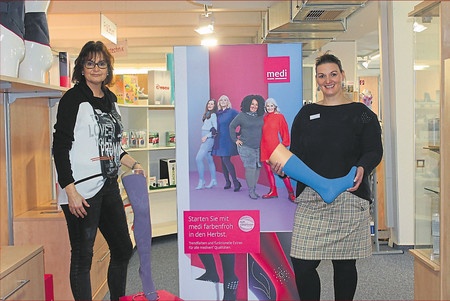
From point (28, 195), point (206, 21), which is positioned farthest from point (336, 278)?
point (206, 21)

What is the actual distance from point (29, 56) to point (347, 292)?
215cm

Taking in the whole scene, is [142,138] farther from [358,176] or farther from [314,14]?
[358,176]

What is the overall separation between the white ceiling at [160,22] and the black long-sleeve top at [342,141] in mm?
2711

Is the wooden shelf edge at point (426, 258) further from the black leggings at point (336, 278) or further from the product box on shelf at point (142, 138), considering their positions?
the product box on shelf at point (142, 138)

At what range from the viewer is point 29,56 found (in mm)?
2373

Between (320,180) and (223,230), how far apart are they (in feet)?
2.37

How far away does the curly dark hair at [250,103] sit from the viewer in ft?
8.20

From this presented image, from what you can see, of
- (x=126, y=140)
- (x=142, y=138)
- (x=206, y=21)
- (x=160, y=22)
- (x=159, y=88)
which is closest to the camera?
(x=126, y=140)

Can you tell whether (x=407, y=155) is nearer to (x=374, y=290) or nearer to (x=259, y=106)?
(x=374, y=290)

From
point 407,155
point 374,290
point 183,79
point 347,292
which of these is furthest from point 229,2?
point 347,292

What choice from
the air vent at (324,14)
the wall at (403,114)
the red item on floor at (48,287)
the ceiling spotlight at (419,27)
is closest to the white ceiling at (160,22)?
the air vent at (324,14)

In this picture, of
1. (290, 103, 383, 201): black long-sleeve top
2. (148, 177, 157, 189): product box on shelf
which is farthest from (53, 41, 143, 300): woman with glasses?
(148, 177, 157, 189): product box on shelf

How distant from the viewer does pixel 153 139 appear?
485 centimetres

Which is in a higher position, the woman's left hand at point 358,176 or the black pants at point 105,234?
the woman's left hand at point 358,176
